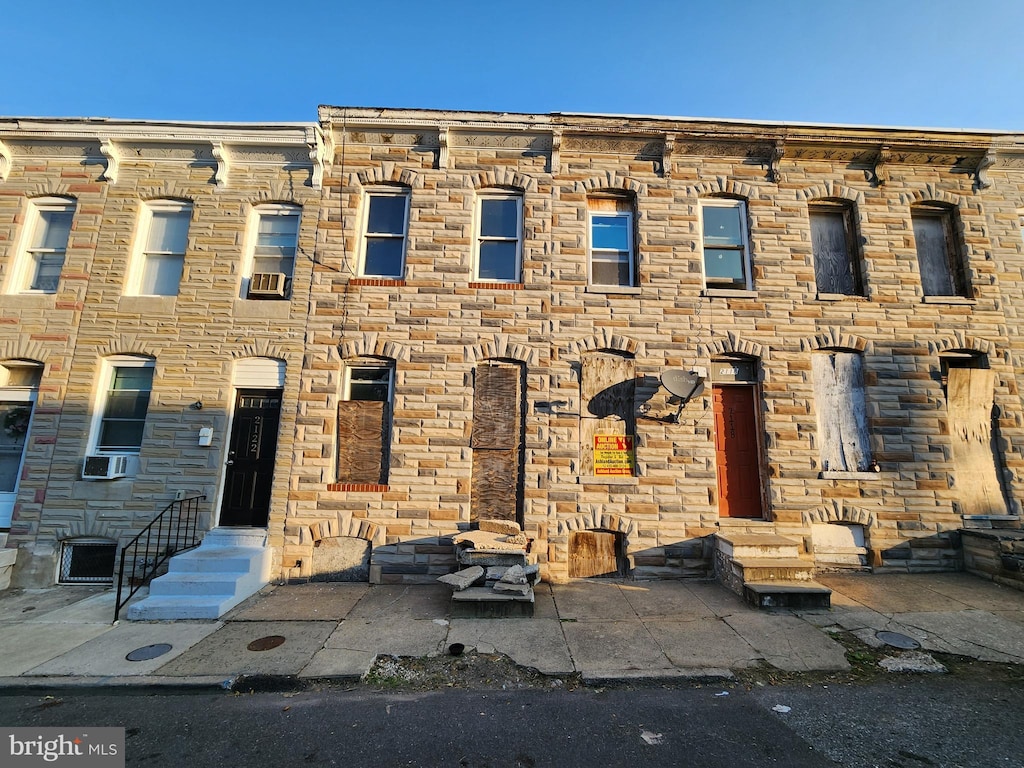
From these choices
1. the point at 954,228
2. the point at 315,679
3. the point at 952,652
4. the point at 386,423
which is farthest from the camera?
the point at 954,228

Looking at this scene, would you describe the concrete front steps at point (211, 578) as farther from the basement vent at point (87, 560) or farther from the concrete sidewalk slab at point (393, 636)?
the concrete sidewalk slab at point (393, 636)

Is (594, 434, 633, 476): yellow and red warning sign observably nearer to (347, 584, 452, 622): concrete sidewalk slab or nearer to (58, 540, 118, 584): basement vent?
(347, 584, 452, 622): concrete sidewalk slab

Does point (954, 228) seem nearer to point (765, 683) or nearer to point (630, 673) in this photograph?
point (765, 683)

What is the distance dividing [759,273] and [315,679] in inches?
376

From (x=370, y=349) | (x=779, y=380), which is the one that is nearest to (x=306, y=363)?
(x=370, y=349)

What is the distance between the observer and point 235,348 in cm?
791

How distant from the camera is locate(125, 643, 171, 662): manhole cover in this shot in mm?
4789

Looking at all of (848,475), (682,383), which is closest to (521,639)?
(682,383)

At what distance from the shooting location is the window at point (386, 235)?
8.55 meters

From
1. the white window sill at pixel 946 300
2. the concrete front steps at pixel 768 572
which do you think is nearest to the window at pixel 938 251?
the white window sill at pixel 946 300

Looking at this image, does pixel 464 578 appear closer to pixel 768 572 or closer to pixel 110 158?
pixel 768 572

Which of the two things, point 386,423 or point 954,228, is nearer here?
point 386,423

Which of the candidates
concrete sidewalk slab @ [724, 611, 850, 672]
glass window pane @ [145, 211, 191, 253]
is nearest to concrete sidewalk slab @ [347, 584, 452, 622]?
concrete sidewalk slab @ [724, 611, 850, 672]

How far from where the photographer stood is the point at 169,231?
28.4 ft
